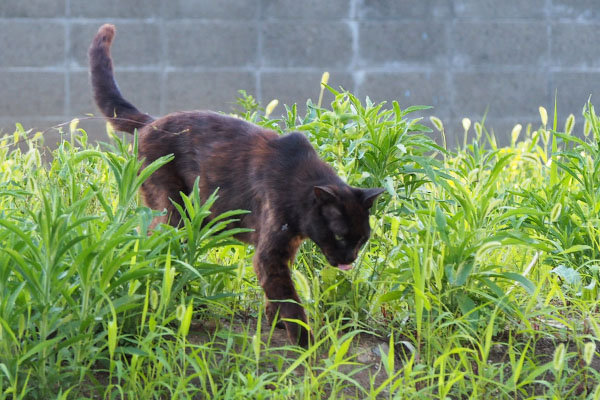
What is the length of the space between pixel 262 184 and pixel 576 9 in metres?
4.63

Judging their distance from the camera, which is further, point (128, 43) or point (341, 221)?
point (128, 43)

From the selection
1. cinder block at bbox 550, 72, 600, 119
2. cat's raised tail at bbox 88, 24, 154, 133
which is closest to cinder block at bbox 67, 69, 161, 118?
cat's raised tail at bbox 88, 24, 154, 133

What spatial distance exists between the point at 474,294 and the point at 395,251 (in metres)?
0.30

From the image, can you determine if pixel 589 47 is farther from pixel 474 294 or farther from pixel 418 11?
pixel 474 294

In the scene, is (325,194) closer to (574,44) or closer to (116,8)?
(116,8)

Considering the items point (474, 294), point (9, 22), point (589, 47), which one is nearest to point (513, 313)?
point (474, 294)

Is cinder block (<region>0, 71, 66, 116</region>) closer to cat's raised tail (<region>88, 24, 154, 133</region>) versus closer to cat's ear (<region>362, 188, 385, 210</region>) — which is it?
cat's raised tail (<region>88, 24, 154, 133</region>)

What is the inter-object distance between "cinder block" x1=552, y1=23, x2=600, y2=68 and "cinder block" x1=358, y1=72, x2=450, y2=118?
100cm

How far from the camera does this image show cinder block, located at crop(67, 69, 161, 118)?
6246 millimetres

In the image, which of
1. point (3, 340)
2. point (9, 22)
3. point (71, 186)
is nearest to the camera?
point (3, 340)

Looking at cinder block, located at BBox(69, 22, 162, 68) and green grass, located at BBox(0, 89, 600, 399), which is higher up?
cinder block, located at BBox(69, 22, 162, 68)

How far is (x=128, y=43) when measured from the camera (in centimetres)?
621

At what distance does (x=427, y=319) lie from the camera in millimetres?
2527

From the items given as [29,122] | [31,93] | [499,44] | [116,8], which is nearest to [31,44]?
[31,93]
